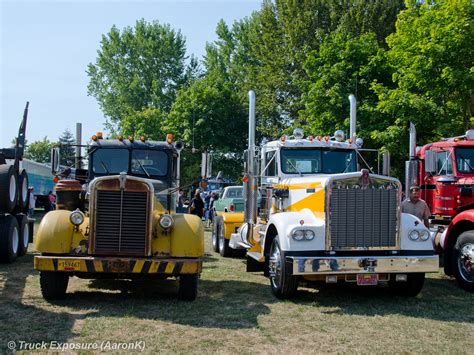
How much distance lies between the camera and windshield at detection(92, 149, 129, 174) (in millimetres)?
9516

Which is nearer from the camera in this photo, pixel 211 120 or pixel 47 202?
pixel 47 202

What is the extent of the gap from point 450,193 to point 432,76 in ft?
32.8

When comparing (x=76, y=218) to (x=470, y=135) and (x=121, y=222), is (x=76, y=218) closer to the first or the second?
(x=121, y=222)

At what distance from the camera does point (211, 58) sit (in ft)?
172

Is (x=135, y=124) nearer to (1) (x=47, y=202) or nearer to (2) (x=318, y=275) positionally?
(1) (x=47, y=202)

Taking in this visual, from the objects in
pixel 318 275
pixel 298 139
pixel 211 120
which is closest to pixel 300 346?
pixel 318 275

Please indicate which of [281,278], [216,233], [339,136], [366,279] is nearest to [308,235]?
[281,278]

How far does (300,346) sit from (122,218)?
2933 millimetres

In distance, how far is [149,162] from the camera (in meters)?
9.73

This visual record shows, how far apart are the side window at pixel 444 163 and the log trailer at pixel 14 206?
28.1 feet

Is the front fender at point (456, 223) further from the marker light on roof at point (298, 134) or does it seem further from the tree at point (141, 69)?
the tree at point (141, 69)

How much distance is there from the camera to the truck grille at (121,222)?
743 centimetres

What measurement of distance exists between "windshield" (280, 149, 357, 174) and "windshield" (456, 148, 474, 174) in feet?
7.62

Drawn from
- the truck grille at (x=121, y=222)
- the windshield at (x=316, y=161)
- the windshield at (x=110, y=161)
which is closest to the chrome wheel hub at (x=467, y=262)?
the windshield at (x=316, y=161)
